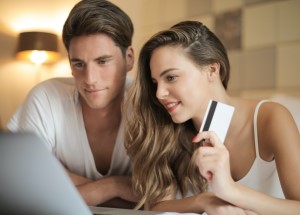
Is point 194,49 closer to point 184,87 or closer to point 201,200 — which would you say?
point 184,87

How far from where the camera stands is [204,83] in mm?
1339

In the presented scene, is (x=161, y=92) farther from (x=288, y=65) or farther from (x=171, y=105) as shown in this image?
(x=288, y=65)

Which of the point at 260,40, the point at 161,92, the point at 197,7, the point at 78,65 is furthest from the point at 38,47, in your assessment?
the point at 161,92

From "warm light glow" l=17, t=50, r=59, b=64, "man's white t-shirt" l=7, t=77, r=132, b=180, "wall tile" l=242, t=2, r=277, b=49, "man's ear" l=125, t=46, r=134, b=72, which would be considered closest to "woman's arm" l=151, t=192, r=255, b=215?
"man's white t-shirt" l=7, t=77, r=132, b=180

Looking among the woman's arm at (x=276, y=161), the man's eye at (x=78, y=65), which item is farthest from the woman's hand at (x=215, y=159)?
the man's eye at (x=78, y=65)

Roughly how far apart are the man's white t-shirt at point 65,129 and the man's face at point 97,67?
15 centimetres

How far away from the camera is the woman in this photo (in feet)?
3.86

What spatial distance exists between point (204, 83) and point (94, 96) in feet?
1.33

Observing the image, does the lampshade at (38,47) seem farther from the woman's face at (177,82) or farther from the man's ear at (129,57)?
the woman's face at (177,82)

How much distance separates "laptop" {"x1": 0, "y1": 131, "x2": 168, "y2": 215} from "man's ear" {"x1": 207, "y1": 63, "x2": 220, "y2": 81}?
36.3 inches

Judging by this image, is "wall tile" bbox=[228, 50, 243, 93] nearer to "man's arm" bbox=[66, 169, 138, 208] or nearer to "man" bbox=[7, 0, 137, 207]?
"man" bbox=[7, 0, 137, 207]

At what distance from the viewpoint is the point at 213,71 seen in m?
1.36

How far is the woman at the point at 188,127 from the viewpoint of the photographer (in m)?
1.18

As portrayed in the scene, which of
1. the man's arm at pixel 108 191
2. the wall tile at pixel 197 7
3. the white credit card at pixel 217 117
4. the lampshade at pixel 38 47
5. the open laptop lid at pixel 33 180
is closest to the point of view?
the open laptop lid at pixel 33 180
